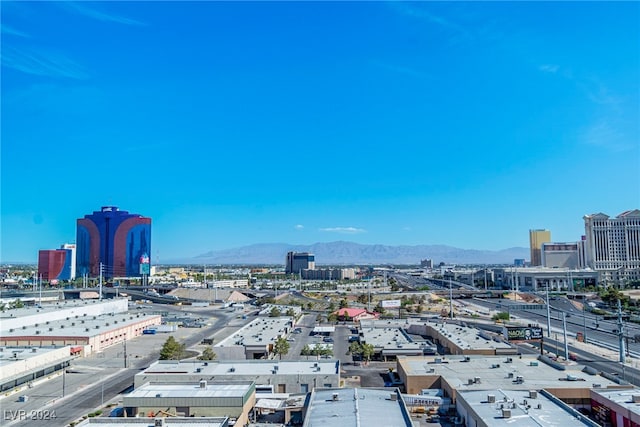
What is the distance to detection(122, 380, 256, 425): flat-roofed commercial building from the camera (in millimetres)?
17625

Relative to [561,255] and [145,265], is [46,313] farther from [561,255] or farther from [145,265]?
[561,255]

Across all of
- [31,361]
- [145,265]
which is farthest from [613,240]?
[31,361]

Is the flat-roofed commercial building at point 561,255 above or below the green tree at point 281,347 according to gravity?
above

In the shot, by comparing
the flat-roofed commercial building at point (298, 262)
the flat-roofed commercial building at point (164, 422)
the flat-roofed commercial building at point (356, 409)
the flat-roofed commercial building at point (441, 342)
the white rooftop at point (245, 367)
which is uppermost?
the flat-roofed commercial building at point (298, 262)

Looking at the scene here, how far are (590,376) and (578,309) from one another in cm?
4748

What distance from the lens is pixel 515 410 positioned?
51.1 ft

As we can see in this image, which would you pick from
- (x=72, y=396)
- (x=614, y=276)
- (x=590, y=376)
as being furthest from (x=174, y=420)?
(x=614, y=276)

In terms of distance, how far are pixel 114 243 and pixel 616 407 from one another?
126722 millimetres

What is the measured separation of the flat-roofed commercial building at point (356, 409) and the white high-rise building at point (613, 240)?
10139 centimetres

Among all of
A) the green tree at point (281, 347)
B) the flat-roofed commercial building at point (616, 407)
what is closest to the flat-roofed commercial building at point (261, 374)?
the green tree at point (281, 347)

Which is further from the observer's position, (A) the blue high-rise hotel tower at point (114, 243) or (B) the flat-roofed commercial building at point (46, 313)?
(A) the blue high-rise hotel tower at point (114, 243)

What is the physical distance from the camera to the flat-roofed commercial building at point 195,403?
17.6 meters

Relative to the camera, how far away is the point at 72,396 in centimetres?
2295

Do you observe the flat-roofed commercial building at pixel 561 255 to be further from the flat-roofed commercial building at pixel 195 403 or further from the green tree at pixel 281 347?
the flat-roofed commercial building at pixel 195 403
